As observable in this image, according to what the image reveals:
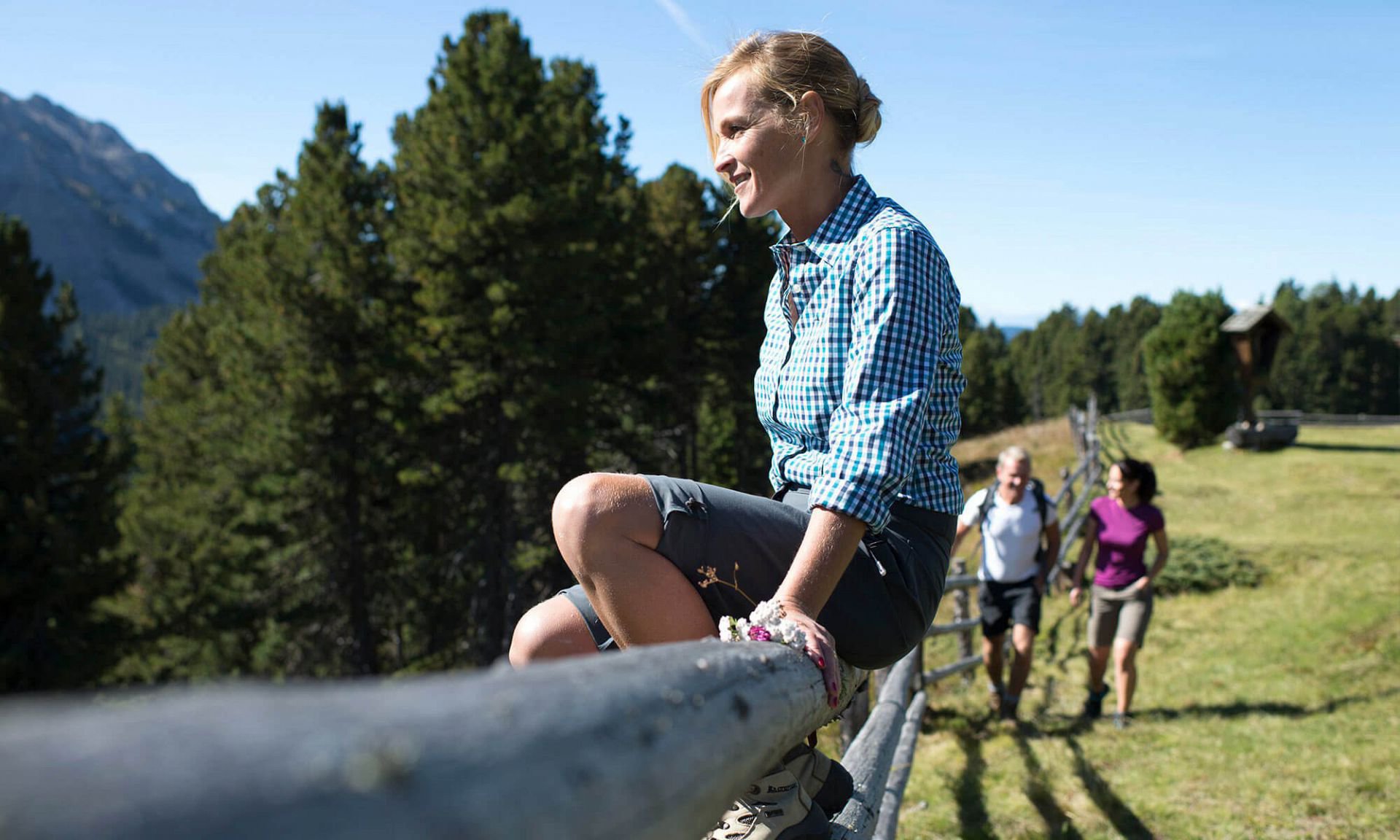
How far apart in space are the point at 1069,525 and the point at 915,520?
41.0ft

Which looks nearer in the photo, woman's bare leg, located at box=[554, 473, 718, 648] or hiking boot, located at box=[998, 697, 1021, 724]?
woman's bare leg, located at box=[554, 473, 718, 648]

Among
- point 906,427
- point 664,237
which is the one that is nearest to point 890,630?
point 906,427

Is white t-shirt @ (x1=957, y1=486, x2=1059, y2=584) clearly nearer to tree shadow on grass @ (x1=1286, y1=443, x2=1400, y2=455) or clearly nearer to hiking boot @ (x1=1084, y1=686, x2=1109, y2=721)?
hiking boot @ (x1=1084, y1=686, x2=1109, y2=721)

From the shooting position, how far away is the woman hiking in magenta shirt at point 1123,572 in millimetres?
7176

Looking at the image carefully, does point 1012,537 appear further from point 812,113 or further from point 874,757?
point 812,113

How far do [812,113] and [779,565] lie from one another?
0.93m

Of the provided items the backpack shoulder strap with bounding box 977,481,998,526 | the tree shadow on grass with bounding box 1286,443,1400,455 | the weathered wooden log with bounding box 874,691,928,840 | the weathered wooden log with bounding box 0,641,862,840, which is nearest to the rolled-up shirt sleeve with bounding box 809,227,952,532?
the weathered wooden log with bounding box 0,641,862,840

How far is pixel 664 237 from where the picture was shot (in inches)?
1067

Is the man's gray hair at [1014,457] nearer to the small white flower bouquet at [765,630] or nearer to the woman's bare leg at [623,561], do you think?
the woman's bare leg at [623,561]

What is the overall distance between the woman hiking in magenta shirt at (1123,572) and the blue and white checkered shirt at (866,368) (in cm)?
585

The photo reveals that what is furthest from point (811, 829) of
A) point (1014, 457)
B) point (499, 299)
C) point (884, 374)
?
point (499, 299)

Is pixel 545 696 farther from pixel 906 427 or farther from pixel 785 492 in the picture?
pixel 785 492

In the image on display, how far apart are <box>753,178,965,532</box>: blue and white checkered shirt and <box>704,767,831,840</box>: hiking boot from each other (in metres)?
0.50

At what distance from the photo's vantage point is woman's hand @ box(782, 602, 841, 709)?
4.56 ft
